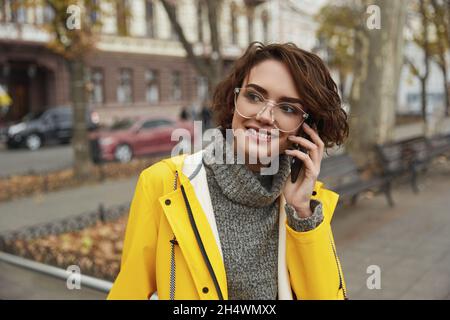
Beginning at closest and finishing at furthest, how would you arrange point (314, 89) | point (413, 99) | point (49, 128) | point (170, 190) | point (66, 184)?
point (314, 89), point (170, 190), point (66, 184), point (49, 128), point (413, 99)

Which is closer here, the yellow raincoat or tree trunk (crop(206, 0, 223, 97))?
the yellow raincoat

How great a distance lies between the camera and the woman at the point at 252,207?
1.68 meters

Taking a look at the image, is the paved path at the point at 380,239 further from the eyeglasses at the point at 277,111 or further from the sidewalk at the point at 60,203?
the eyeglasses at the point at 277,111

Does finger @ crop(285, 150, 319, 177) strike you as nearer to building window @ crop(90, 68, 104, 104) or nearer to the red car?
the red car

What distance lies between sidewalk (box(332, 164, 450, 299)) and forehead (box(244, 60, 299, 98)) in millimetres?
3410

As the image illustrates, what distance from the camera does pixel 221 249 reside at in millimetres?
1744

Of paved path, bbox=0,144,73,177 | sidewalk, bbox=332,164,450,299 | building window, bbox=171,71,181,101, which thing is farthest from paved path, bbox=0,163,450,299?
building window, bbox=171,71,181,101

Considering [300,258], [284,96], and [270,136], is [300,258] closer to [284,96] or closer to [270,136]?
[270,136]

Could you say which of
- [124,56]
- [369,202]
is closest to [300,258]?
[369,202]

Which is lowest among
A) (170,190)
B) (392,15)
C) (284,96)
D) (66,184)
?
(66,184)

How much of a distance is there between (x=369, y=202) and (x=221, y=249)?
7479 mm

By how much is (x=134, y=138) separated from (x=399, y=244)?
474 inches

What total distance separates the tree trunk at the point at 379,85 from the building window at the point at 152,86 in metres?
24.7

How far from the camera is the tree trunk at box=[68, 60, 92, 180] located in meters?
11.9
